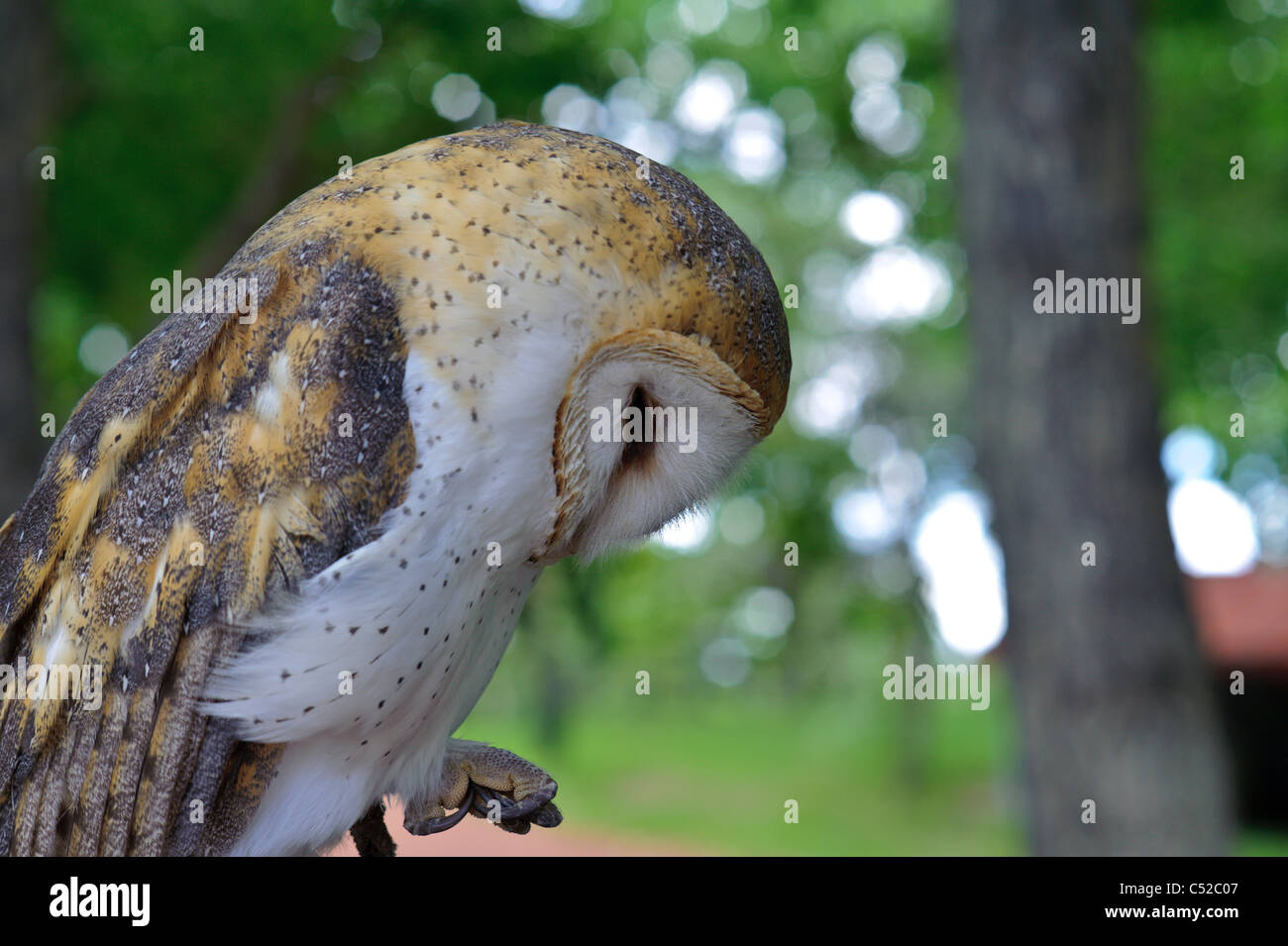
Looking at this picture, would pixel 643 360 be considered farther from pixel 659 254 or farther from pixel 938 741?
pixel 938 741

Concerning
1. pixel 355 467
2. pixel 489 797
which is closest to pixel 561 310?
pixel 355 467

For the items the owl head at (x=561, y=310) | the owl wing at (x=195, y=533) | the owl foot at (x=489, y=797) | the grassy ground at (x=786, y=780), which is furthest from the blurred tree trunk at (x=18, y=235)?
the grassy ground at (x=786, y=780)

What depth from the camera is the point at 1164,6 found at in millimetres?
6488

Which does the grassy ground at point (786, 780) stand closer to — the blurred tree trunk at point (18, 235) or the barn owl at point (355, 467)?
the blurred tree trunk at point (18, 235)

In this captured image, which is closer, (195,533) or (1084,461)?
(195,533)

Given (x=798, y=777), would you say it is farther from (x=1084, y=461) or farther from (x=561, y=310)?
(x=561, y=310)

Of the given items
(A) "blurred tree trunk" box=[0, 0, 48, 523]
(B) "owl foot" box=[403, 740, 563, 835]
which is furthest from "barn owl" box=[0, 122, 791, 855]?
(A) "blurred tree trunk" box=[0, 0, 48, 523]

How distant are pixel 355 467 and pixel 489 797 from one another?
491 mm

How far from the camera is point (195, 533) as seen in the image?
1191 mm

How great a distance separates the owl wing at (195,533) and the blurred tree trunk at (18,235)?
3.52m

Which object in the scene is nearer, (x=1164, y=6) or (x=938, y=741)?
(x=1164, y=6)

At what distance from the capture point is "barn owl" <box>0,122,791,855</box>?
1141 millimetres

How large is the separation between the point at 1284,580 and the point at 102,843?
45.0 feet
